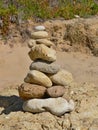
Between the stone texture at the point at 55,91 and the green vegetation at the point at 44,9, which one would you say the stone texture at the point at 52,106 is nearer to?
the stone texture at the point at 55,91

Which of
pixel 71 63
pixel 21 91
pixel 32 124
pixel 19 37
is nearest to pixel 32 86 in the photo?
pixel 21 91

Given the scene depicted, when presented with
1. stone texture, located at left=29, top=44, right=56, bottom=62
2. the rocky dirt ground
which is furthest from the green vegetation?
stone texture, located at left=29, top=44, right=56, bottom=62

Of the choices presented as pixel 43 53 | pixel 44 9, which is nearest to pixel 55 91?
pixel 43 53

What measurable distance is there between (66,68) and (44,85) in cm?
356

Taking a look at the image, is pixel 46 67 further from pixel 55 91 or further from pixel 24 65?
pixel 24 65

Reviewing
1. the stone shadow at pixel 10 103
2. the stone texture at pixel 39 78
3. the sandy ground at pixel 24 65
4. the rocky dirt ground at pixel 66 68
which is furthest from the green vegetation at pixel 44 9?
→ the stone texture at pixel 39 78

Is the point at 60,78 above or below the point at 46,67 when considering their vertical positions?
below

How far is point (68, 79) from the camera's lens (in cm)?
640

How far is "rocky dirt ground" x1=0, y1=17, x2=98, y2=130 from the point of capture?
5824 mm

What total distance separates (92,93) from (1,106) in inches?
60.4

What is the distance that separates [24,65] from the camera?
10078 mm

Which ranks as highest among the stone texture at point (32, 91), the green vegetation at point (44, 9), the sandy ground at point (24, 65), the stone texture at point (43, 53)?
the stone texture at point (43, 53)

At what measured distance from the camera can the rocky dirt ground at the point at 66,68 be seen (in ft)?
19.1

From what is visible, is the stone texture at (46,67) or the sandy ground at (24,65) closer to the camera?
the stone texture at (46,67)
